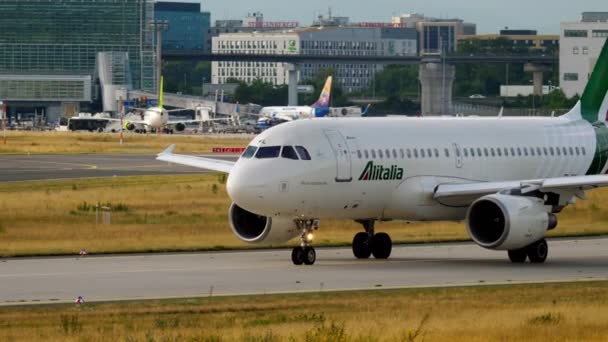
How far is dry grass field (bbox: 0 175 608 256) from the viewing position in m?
47.9

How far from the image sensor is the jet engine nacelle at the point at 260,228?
42.9 m

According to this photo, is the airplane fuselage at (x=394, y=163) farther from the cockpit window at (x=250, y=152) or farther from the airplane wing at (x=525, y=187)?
the airplane wing at (x=525, y=187)

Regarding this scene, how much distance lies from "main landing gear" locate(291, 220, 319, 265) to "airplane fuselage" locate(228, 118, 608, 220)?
0.59 metres

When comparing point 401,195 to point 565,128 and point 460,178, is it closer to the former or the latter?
point 460,178

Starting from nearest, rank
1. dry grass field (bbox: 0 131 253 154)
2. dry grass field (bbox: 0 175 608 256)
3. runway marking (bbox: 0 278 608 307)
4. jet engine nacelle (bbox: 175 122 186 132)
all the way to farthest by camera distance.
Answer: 1. runway marking (bbox: 0 278 608 307)
2. dry grass field (bbox: 0 175 608 256)
3. dry grass field (bbox: 0 131 253 154)
4. jet engine nacelle (bbox: 175 122 186 132)

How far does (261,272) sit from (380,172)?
179 inches

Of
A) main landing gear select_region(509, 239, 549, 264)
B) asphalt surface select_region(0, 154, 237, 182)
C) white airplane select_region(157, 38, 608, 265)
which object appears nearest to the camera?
white airplane select_region(157, 38, 608, 265)

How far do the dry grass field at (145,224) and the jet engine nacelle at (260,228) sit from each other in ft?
11.1

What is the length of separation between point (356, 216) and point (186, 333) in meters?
15.3

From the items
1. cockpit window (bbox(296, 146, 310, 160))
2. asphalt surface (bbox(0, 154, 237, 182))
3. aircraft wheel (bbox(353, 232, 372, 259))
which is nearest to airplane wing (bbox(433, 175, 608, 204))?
aircraft wheel (bbox(353, 232, 372, 259))

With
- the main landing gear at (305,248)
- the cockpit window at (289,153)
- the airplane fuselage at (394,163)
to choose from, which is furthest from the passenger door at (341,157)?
the main landing gear at (305,248)

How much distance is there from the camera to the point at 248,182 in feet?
132

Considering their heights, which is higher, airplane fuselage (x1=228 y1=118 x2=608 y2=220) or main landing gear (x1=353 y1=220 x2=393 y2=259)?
airplane fuselage (x1=228 y1=118 x2=608 y2=220)

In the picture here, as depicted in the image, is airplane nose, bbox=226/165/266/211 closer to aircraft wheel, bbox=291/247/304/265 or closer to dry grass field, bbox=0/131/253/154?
aircraft wheel, bbox=291/247/304/265
